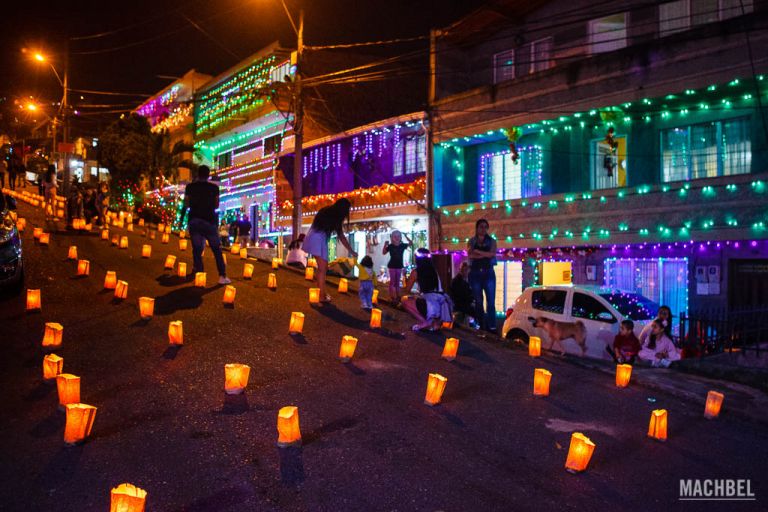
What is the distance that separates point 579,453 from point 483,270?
653 cm

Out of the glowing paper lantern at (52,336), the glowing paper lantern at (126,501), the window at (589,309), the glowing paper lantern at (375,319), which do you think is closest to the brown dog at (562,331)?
the window at (589,309)

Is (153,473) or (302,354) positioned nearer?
(153,473)

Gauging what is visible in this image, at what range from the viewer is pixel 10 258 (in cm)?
876

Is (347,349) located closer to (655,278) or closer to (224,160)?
(655,278)

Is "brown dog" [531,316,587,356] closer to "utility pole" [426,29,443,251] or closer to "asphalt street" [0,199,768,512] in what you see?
"asphalt street" [0,199,768,512]

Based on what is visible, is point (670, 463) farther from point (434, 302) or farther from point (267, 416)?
point (434, 302)

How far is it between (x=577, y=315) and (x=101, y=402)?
8333mm

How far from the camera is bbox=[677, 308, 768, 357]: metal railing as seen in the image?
34.7 feet

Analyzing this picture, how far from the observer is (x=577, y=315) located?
11258 mm

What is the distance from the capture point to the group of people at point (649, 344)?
9.97 metres

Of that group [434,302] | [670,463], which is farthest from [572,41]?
[670,463]

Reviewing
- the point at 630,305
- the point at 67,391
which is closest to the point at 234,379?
the point at 67,391

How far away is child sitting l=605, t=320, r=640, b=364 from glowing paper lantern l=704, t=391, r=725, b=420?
3.06 metres

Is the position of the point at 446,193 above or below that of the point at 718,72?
below
